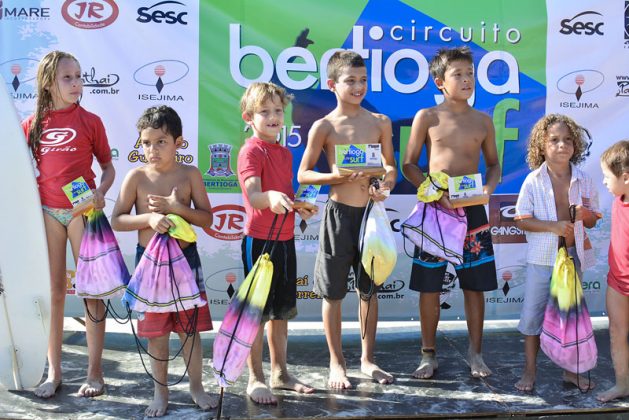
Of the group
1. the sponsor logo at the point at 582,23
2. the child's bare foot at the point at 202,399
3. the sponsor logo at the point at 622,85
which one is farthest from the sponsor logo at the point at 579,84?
the child's bare foot at the point at 202,399

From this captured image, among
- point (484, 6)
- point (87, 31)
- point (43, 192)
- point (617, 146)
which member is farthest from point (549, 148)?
point (87, 31)

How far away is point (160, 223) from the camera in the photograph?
3.43m

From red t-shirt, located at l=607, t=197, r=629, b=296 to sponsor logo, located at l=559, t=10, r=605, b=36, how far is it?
6.17 feet

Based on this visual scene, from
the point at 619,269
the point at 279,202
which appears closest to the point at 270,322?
the point at 279,202

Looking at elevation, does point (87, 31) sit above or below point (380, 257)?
above

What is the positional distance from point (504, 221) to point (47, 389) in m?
3.39

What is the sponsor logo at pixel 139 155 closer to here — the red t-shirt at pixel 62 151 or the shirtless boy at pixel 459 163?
the red t-shirt at pixel 62 151

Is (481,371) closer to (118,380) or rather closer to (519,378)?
(519,378)

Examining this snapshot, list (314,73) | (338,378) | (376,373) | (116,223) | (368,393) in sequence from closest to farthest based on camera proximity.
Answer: (116,223), (368,393), (338,378), (376,373), (314,73)

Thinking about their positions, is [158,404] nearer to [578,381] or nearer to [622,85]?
[578,381]

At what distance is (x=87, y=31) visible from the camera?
4.92 m

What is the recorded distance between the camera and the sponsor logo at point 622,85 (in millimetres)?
5301

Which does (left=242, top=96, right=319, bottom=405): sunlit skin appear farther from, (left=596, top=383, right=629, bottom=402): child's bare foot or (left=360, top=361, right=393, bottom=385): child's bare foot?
(left=596, top=383, right=629, bottom=402): child's bare foot

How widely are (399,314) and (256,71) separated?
2.10 m
